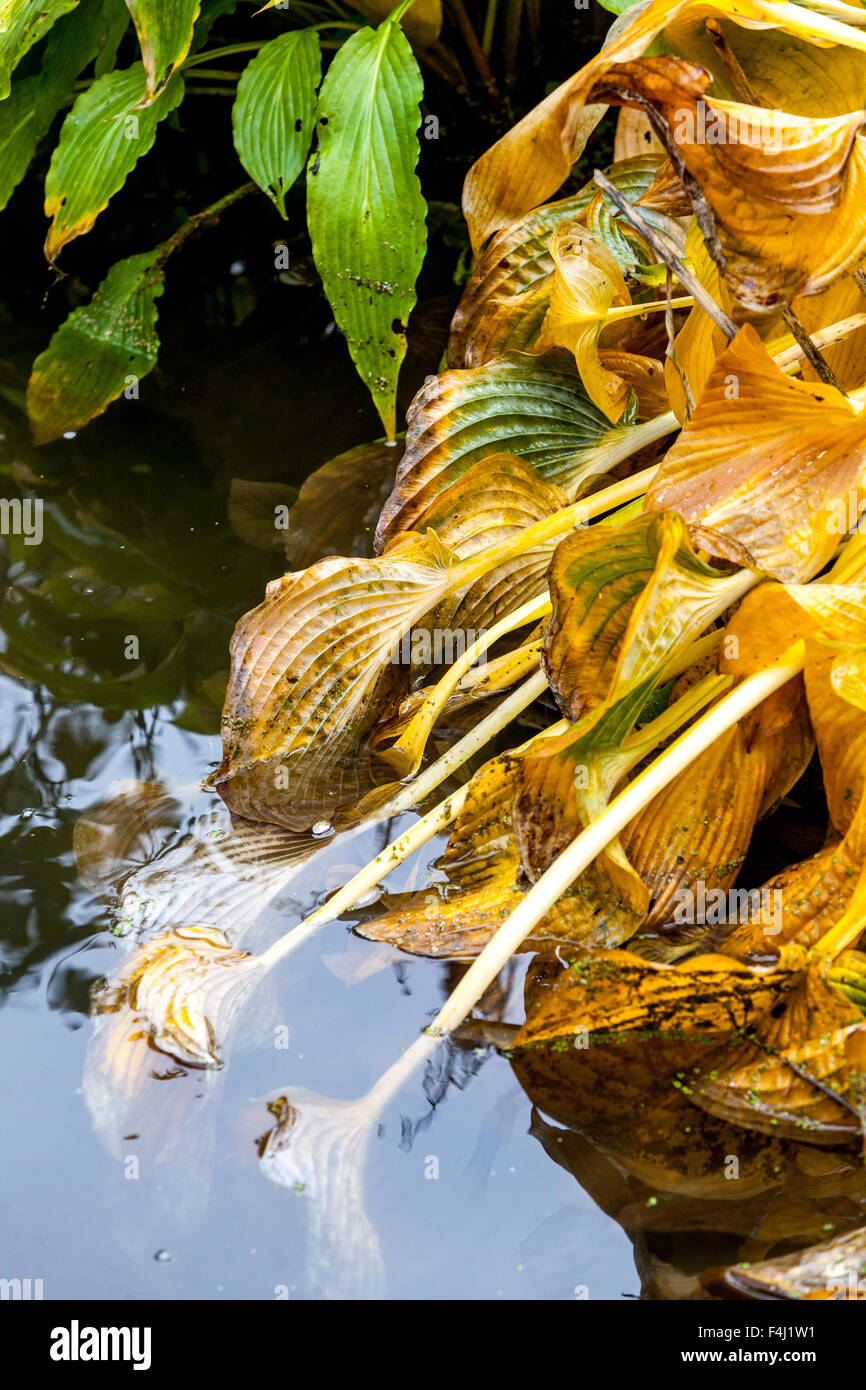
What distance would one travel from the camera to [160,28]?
1042mm

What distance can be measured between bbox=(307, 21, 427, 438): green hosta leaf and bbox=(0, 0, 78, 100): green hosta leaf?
307 millimetres

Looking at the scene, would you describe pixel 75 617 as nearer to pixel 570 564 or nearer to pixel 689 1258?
pixel 570 564

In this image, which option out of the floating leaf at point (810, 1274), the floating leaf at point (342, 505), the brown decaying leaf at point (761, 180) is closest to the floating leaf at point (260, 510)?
the floating leaf at point (342, 505)

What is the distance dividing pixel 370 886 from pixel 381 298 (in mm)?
599

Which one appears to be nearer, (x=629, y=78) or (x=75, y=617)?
(x=629, y=78)

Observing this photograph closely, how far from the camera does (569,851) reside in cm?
61

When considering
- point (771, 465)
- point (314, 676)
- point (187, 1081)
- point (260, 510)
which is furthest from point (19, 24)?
point (187, 1081)

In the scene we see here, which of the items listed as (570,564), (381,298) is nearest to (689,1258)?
(570,564)

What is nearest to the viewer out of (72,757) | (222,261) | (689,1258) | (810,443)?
(689,1258)

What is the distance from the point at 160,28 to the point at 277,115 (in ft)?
0.48

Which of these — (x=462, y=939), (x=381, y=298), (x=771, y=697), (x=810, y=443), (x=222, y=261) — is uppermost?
(x=222, y=261)

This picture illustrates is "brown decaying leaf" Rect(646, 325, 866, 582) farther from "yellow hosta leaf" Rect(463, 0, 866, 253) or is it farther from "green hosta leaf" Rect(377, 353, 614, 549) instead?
"green hosta leaf" Rect(377, 353, 614, 549)

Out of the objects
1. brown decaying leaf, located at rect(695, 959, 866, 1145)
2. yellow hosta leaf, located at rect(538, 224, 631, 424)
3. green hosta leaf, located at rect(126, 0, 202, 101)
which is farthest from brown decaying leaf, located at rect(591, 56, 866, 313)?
green hosta leaf, located at rect(126, 0, 202, 101)

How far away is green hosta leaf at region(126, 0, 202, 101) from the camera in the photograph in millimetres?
1027
